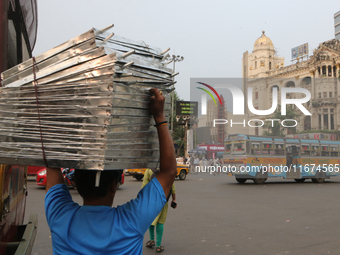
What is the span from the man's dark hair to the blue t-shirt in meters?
0.06

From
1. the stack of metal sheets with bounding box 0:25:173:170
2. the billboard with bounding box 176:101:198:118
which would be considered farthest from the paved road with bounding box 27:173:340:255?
the billboard with bounding box 176:101:198:118

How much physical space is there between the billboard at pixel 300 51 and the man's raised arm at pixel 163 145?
66.9 m

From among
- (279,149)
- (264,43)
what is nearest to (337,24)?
(264,43)

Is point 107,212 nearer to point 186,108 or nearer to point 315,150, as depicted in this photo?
point 315,150

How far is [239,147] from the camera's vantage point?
1839 centimetres

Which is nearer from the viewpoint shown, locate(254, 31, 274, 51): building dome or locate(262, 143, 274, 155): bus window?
locate(262, 143, 274, 155): bus window

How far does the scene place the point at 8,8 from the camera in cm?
196

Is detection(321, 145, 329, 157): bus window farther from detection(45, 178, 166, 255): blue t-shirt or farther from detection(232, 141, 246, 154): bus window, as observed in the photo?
detection(45, 178, 166, 255): blue t-shirt

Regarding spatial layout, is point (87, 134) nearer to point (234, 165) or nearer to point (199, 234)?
point (199, 234)

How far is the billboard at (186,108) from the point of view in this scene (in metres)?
37.5

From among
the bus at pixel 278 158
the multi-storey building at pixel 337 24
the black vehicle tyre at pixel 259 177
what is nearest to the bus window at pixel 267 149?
the bus at pixel 278 158

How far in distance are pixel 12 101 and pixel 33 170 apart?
16.4 metres

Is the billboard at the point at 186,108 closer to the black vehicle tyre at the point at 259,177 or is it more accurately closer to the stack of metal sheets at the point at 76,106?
the black vehicle tyre at the point at 259,177

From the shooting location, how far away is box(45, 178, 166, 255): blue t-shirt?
4.52 feet
